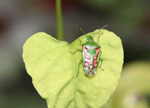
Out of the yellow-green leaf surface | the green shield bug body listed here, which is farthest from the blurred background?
the yellow-green leaf surface

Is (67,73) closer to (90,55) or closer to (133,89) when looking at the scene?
(90,55)

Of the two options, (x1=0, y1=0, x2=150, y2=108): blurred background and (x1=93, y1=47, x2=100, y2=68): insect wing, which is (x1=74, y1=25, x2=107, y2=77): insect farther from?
(x1=0, y1=0, x2=150, y2=108): blurred background

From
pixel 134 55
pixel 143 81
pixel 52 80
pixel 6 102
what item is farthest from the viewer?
pixel 134 55

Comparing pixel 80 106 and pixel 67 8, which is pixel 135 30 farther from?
pixel 80 106

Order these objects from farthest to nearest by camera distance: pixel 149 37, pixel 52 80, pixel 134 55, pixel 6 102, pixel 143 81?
pixel 149 37 → pixel 134 55 → pixel 6 102 → pixel 143 81 → pixel 52 80

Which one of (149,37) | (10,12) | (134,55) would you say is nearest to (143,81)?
(134,55)

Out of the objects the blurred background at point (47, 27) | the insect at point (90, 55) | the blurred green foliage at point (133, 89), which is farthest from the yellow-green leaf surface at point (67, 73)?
the blurred background at point (47, 27)

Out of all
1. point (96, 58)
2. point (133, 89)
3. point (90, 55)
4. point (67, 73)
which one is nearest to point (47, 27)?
point (133, 89)

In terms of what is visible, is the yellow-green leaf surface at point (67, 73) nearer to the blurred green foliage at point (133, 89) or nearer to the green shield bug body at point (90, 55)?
the green shield bug body at point (90, 55)
